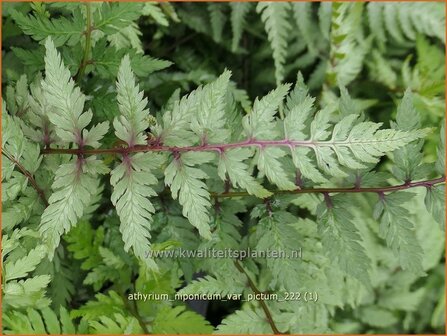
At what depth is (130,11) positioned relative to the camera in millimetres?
1045

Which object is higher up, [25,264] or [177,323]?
[25,264]

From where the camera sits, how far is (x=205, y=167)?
3.88 feet

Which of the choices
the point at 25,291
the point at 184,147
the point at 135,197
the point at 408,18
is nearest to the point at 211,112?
the point at 184,147

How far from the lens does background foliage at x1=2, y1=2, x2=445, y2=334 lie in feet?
3.12

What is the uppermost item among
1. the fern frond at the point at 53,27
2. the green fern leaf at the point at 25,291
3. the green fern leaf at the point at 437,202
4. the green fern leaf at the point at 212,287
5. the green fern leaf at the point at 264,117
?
the fern frond at the point at 53,27

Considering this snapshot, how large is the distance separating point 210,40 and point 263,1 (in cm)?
27

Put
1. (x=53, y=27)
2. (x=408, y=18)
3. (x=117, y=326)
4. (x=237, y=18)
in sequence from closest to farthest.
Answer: (x=53, y=27)
(x=117, y=326)
(x=237, y=18)
(x=408, y=18)

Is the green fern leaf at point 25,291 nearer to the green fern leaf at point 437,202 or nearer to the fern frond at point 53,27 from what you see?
the fern frond at point 53,27

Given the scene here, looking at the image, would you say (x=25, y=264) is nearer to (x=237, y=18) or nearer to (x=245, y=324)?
(x=245, y=324)

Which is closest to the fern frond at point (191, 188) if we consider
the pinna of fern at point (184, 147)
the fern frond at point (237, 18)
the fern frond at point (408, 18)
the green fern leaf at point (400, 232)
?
the pinna of fern at point (184, 147)

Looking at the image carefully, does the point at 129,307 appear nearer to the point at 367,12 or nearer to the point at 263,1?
the point at 263,1

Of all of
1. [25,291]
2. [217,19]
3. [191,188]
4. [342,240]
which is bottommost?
[25,291]

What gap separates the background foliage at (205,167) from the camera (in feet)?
3.12

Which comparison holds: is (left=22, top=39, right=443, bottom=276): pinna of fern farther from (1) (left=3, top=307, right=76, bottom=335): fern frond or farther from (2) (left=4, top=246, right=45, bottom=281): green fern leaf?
(1) (left=3, top=307, right=76, bottom=335): fern frond
